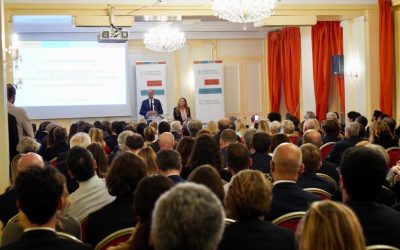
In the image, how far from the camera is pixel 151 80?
49.2 ft

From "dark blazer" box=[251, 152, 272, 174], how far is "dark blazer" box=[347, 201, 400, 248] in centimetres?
276

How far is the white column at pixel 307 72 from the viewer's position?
14.4 meters

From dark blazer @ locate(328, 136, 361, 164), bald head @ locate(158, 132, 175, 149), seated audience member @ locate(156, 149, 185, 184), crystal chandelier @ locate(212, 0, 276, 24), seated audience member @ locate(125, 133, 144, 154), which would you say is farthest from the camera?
crystal chandelier @ locate(212, 0, 276, 24)

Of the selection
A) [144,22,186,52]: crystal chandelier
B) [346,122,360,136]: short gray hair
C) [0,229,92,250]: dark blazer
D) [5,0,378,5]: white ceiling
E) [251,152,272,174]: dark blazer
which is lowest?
[251,152,272,174]: dark blazer

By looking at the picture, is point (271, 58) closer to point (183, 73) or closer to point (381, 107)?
point (183, 73)

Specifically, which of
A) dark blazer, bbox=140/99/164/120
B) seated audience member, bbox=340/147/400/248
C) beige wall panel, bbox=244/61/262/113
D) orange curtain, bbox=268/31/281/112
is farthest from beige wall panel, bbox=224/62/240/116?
seated audience member, bbox=340/147/400/248

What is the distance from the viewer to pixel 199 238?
5.98 feet

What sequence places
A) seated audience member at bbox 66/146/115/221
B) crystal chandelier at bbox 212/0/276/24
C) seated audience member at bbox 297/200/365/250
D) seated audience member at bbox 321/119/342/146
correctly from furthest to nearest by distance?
crystal chandelier at bbox 212/0/276/24, seated audience member at bbox 321/119/342/146, seated audience member at bbox 66/146/115/221, seated audience member at bbox 297/200/365/250

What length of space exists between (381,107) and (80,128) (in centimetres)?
624

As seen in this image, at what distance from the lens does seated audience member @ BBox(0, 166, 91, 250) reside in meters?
2.38

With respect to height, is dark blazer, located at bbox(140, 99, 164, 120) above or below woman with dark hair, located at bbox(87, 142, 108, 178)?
above

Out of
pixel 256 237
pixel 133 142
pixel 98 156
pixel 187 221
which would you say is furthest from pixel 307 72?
pixel 187 221

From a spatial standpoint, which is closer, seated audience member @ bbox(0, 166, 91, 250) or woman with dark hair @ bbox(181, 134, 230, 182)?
seated audience member @ bbox(0, 166, 91, 250)

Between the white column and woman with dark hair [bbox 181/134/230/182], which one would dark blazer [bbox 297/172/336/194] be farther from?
the white column
